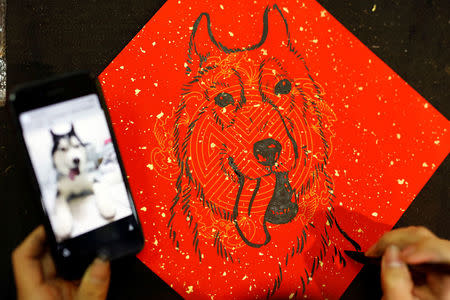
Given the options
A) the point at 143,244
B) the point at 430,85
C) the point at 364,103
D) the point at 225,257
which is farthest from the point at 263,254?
the point at 430,85

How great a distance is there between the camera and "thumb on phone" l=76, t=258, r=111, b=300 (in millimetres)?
341

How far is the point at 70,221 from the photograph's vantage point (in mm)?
366

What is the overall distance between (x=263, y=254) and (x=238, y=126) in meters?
0.19

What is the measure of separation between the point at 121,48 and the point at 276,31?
236 millimetres

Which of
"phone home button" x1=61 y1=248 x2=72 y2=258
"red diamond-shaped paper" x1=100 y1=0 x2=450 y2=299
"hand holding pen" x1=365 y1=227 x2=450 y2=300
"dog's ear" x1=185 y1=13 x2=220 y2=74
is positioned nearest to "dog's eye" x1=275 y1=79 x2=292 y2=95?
"red diamond-shaped paper" x1=100 y1=0 x2=450 y2=299

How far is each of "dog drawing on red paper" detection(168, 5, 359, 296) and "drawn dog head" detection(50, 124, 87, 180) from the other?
12cm

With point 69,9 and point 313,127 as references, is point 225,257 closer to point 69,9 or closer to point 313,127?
point 313,127

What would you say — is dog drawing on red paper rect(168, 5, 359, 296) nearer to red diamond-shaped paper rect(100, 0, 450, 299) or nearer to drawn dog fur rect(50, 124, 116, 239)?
red diamond-shaped paper rect(100, 0, 450, 299)

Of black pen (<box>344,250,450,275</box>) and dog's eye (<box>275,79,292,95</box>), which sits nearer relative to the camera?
black pen (<box>344,250,450,275</box>)

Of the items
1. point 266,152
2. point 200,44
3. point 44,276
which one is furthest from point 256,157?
point 44,276

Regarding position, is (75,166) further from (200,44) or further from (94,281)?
(200,44)

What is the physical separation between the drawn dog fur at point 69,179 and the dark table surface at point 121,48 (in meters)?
0.08

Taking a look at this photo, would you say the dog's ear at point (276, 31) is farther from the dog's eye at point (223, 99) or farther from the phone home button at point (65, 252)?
the phone home button at point (65, 252)

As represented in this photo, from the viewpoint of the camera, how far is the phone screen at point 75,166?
0.36 m
